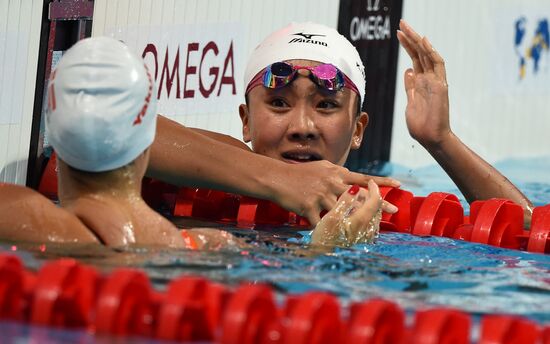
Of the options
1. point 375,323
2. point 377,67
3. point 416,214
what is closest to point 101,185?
point 375,323

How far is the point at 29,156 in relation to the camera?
7281 mm

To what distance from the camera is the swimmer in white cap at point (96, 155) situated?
2.44 m

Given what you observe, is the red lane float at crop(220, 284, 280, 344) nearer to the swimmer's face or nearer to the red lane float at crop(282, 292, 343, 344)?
the red lane float at crop(282, 292, 343, 344)

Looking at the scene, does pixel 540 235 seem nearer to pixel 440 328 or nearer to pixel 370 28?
pixel 440 328

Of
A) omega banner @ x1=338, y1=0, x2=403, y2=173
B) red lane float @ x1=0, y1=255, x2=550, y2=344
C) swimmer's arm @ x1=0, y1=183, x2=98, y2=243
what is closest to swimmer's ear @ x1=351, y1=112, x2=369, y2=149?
swimmer's arm @ x1=0, y1=183, x2=98, y2=243

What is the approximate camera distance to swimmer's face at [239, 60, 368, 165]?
3.91 m

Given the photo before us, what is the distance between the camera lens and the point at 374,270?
270cm

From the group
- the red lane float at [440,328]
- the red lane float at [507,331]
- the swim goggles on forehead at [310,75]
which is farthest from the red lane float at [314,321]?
the swim goggles on forehead at [310,75]

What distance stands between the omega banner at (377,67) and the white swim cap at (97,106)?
4.09 m

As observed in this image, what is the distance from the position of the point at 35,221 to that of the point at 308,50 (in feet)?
5.92

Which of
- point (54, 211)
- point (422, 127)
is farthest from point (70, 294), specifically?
point (422, 127)

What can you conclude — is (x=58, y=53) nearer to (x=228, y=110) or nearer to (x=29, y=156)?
(x=29, y=156)

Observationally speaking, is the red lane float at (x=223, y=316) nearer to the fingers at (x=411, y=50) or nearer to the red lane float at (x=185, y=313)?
the red lane float at (x=185, y=313)

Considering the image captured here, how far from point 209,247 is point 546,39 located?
3.70 metres
